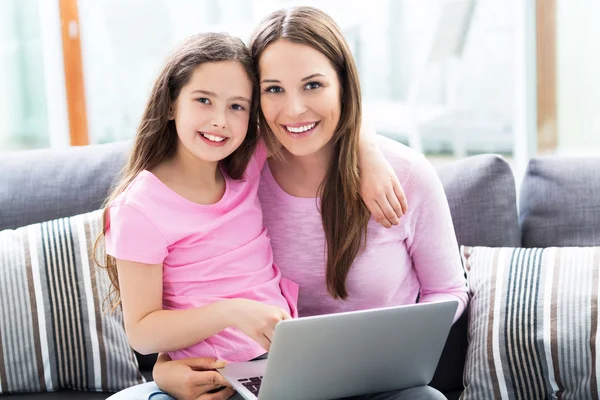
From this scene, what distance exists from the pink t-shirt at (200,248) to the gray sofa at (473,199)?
1.61ft

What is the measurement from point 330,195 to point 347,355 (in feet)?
1.40

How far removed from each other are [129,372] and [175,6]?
200cm

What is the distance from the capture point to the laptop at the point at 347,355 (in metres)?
1.28

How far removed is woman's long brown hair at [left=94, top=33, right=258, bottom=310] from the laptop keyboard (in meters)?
0.40

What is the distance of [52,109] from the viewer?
323cm

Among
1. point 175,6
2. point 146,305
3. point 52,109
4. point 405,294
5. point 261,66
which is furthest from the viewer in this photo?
point 175,6

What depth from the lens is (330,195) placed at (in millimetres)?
1688

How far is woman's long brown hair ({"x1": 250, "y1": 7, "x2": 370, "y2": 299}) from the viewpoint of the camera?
161 cm

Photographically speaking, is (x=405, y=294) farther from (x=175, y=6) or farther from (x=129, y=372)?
(x=175, y=6)

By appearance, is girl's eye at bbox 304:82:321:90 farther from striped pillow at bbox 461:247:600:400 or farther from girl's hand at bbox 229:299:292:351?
striped pillow at bbox 461:247:600:400

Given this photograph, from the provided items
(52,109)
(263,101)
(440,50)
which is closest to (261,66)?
(263,101)

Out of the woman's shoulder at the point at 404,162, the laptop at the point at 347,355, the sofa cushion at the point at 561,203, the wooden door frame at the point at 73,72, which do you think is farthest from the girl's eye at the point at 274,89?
the wooden door frame at the point at 73,72

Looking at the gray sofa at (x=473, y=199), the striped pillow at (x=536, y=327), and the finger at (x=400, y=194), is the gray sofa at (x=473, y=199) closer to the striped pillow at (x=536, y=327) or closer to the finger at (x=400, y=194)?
the striped pillow at (x=536, y=327)

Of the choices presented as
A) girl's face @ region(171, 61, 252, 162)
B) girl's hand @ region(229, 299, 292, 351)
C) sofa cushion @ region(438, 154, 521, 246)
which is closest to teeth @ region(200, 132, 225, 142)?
girl's face @ region(171, 61, 252, 162)
